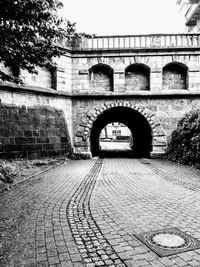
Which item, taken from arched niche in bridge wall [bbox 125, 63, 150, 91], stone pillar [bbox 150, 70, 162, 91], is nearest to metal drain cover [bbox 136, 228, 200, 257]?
stone pillar [bbox 150, 70, 162, 91]

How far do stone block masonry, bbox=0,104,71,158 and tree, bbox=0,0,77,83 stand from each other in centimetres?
647

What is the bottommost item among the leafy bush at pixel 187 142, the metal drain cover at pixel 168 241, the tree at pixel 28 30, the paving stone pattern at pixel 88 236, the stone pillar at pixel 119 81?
the paving stone pattern at pixel 88 236

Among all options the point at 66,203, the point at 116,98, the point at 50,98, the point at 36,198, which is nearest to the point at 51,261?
the point at 66,203

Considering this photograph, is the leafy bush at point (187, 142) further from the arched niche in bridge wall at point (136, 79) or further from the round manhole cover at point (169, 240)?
the round manhole cover at point (169, 240)

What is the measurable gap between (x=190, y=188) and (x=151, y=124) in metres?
9.02

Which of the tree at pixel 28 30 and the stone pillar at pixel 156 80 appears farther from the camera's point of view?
the stone pillar at pixel 156 80

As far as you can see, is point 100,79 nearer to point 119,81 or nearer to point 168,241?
point 119,81

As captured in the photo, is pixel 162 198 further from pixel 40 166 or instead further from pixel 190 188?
pixel 40 166

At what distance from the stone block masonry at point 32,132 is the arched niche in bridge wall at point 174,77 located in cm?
745

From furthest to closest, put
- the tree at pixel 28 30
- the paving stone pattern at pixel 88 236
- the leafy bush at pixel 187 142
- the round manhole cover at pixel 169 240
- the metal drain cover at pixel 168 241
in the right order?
the leafy bush at pixel 187 142 < the tree at pixel 28 30 < the round manhole cover at pixel 169 240 < the metal drain cover at pixel 168 241 < the paving stone pattern at pixel 88 236

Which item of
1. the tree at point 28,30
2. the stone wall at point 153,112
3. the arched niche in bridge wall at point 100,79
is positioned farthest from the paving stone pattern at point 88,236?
the arched niche in bridge wall at point 100,79

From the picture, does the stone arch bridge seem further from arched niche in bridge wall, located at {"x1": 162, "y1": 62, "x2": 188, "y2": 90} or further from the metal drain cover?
the metal drain cover

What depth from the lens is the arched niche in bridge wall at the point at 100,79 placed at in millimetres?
16391

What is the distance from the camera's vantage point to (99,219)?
456 cm
